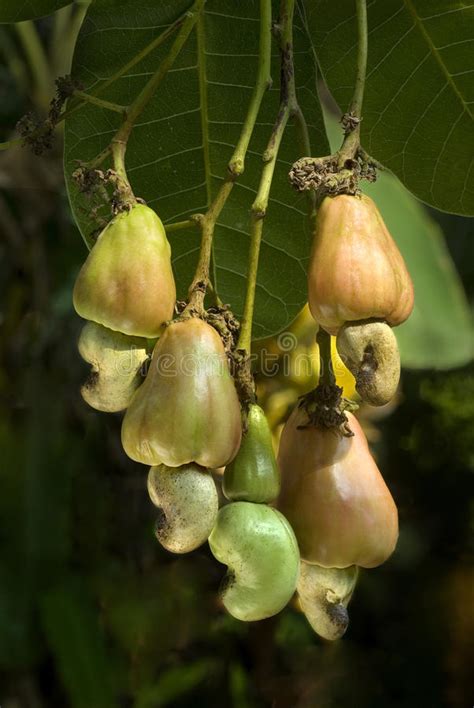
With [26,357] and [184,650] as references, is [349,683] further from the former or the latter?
[26,357]

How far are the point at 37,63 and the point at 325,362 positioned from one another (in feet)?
5.46

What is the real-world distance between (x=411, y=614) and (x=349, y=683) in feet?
0.66

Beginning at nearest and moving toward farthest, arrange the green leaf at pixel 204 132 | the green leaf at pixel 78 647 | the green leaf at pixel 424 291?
the green leaf at pixel 204 132
the green leaf at pixel 424 291
the green leaf at pixel 78 647

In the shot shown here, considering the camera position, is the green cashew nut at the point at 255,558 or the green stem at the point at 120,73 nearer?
the green cashew nut at the point at 255,558

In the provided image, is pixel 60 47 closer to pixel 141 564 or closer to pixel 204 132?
pixel 141 564

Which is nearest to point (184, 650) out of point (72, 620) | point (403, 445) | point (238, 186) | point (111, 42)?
point (72, 620)

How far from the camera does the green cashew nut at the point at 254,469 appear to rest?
732mm

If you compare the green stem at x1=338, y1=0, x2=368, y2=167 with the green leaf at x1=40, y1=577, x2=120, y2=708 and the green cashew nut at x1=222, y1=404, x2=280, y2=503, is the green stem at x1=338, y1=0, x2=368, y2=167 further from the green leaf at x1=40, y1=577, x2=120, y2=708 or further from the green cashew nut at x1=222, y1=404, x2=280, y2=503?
the green leaf at x1=40, y1=577, x2=120, y2=708

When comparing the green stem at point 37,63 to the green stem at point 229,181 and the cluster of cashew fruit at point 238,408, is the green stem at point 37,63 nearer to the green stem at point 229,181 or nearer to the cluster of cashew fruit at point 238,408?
the green stem at point 229,181

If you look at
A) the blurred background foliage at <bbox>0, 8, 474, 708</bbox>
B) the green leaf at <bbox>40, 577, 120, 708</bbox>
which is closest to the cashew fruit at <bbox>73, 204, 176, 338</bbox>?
the blurred background foliage at <bbox>0, 8, 474, 708</bbox>

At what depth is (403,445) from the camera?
7.16ft

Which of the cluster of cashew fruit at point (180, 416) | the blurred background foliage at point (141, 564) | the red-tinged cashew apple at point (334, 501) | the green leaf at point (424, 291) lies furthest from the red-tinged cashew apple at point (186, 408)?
the blurred background foliage at point (141, 564)

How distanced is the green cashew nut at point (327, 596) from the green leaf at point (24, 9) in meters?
0.63

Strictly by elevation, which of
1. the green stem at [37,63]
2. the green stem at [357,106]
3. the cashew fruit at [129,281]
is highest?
the green stem at [37,63]
